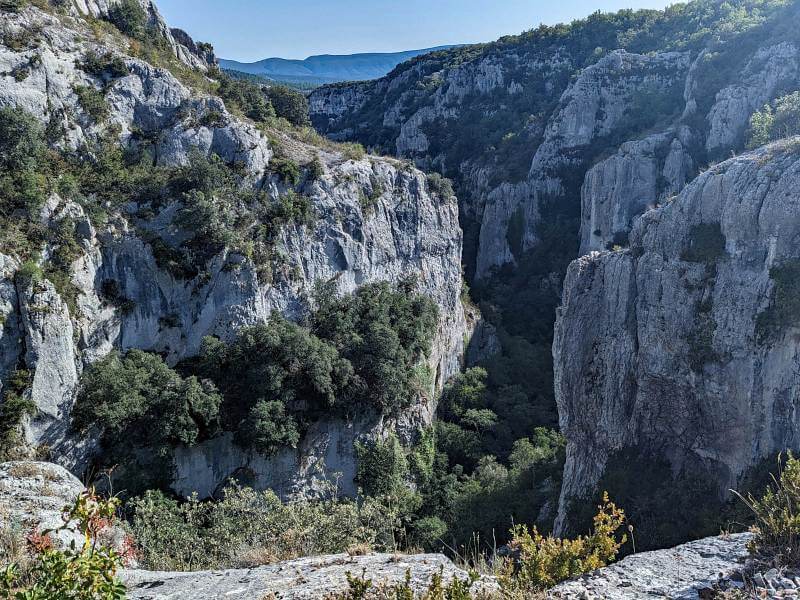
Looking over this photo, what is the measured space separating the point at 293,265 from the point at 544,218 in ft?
127

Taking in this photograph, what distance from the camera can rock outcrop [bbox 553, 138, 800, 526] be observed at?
51.4ft

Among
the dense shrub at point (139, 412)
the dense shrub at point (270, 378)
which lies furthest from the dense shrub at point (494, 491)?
the dense shrub at point (139, 412)

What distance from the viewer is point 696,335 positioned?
17.8m

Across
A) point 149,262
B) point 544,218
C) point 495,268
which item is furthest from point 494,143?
point 149,262

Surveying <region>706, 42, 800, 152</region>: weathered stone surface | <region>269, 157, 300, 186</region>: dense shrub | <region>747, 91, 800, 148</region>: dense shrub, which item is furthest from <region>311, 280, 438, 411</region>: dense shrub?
<region>706, 42, 800, 152</region>: weathered stone surface

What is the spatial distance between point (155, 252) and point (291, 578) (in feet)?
73.3

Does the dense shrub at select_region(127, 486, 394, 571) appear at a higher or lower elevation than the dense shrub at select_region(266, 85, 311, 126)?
lower

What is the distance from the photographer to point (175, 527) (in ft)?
44.7

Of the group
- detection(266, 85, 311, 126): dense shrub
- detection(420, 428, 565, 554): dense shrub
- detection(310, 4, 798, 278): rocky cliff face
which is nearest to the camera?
detection(420, 428, 565, 554): dense shrub

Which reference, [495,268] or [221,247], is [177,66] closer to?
[221,247]

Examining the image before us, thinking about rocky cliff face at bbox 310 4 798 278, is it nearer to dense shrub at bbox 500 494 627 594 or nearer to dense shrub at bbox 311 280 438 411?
dense shrub at bbox 311 280 438 411

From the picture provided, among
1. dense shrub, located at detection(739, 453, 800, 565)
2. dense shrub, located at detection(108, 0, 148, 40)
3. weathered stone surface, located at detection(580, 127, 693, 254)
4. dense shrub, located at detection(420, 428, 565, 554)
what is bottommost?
dense shrub, located at detection(420, 428, 565, 554)

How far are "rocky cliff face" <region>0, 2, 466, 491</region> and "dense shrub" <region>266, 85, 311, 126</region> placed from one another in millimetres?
8748

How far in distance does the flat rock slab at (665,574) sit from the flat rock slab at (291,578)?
1095 mm
